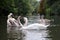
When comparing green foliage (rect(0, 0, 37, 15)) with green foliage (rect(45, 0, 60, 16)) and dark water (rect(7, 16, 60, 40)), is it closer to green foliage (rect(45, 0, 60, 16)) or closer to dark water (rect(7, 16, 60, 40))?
green foliage (rect(45, 0, 60, 16))

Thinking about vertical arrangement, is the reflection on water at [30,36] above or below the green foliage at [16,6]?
below

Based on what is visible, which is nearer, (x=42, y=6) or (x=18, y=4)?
(x=18, y=4)

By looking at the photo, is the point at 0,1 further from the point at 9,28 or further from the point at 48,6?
the point at 9,28

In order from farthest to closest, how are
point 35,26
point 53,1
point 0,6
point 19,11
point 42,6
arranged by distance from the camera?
1. point 42,6
2. point 53,1
3. point 19,11
4. point 0,6
5. point 35,26

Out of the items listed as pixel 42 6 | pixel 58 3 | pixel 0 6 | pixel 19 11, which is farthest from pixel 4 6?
pixel 42 6

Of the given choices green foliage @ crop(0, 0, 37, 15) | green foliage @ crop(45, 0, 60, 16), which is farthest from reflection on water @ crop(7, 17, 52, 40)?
green foliage @ crop(45, 0, 60, 16)

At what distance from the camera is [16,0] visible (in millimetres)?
45062

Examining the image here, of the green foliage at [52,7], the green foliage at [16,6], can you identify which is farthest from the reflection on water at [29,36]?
the green foliage at [52,7]

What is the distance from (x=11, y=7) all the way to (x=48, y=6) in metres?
9.96

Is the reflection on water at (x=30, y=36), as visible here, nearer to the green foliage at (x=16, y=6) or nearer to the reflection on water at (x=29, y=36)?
the reflection on water at (x=29, y=36)

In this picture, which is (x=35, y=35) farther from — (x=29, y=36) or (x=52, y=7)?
Answer: (x=52, y=7)

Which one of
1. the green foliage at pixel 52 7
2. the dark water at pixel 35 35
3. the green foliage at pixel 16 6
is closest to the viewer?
the dark water at pixel 35 35

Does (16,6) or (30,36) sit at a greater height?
(16,6)

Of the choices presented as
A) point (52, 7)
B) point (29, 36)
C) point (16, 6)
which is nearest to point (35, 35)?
point (29, 36)
